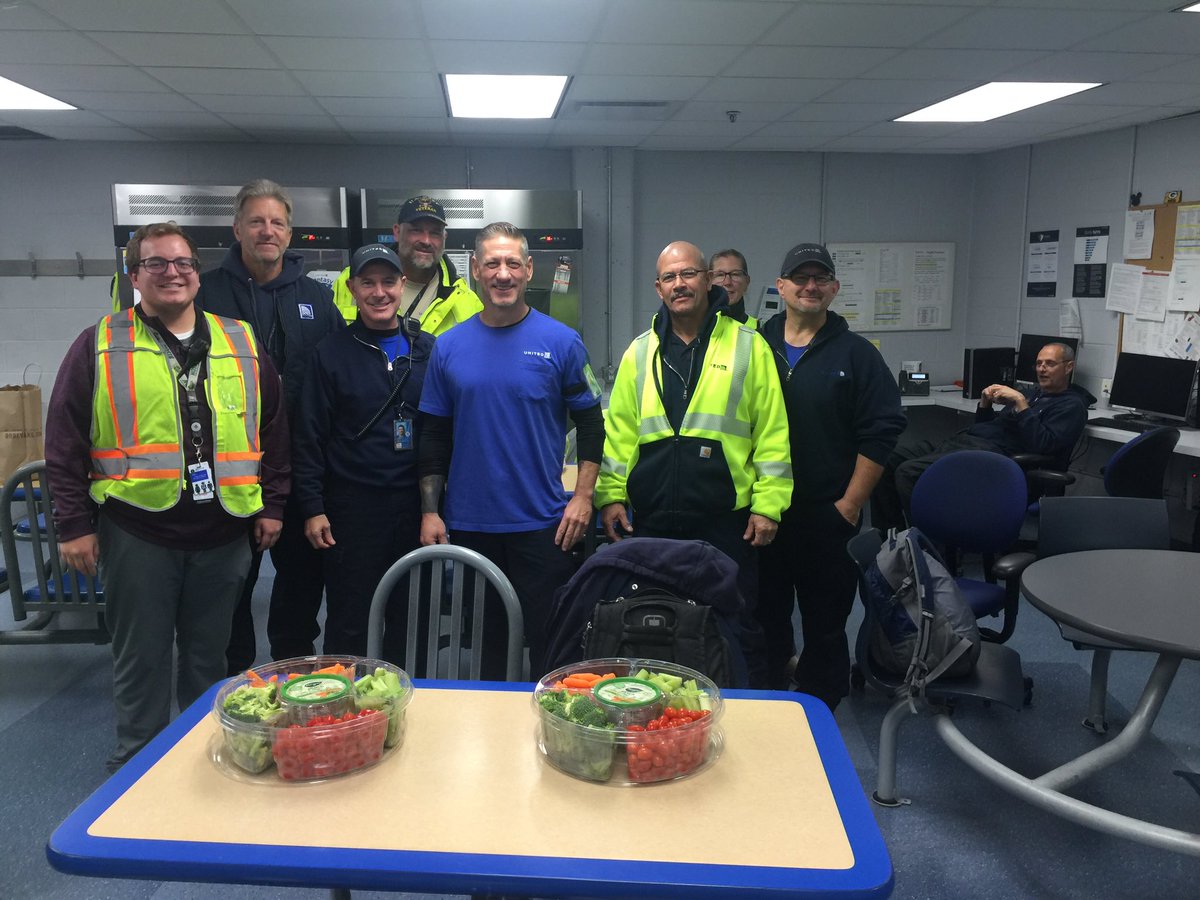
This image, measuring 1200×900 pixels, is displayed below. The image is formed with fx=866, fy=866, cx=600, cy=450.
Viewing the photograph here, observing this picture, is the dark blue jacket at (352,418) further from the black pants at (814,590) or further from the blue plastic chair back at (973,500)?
the blue plastic chair back at (973,500)

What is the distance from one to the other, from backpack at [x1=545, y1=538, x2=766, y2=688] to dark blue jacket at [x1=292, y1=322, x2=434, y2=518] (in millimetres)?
902

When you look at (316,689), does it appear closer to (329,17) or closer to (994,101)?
(329,17)

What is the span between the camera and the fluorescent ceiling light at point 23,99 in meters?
4.21

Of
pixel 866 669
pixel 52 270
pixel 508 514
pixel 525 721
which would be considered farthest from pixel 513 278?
pixel 52 270

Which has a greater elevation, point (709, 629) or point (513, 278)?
point (513, 278)

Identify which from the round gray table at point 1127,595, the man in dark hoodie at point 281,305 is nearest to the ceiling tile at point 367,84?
the man in dark hoodie at point 281,305

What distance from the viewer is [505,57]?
367cm

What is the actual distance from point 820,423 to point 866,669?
742mm

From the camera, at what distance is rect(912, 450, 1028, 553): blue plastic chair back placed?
3109 mm

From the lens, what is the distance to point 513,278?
92.5 inches

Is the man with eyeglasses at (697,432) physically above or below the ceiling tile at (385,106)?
below

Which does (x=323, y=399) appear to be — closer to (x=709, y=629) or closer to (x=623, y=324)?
(x=709, y=629)

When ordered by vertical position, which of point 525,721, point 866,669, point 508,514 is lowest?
point 866,669

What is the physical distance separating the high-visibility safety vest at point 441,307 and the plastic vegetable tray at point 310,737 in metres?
1.83
